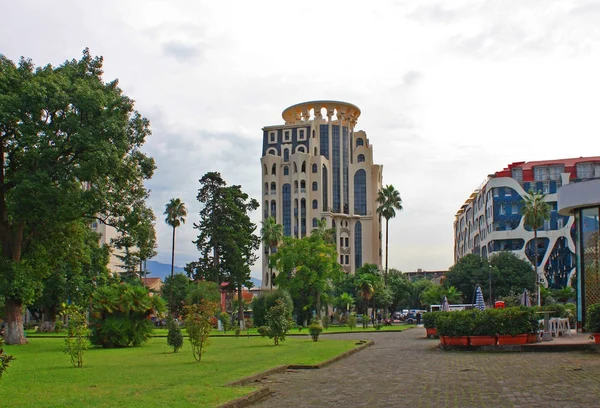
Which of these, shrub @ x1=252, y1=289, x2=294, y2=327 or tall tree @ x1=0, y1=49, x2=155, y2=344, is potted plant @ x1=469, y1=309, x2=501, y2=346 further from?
shrub @ x1=252, y1=289, x2=294, y2=327

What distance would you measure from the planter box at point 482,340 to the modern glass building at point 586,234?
6.26m

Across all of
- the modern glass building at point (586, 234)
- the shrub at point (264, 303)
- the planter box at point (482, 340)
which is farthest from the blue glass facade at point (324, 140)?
the planter box at point (482, 340)

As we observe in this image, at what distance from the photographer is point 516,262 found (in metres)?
85.8

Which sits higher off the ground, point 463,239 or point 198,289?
point 463,239

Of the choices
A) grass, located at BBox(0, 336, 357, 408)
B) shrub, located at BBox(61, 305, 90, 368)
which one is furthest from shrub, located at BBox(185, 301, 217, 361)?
shrub, located at BBox(61, 305, 90, 368)

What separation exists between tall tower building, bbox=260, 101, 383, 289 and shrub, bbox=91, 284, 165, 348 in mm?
84884

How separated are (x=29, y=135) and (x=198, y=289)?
114 feet

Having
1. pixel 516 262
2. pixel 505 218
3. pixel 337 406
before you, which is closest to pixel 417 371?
pixel 337 406

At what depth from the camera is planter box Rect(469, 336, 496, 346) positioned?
2262cm

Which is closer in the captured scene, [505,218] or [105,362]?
[105,362]

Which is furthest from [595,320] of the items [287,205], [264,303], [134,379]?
[287,205]

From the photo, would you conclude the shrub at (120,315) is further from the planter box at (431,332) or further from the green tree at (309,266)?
the green tree at (309,266)

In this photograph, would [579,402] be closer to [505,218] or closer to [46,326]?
[46,326]

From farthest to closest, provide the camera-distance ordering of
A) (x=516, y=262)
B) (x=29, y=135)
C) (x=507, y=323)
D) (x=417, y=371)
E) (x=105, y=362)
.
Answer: (x=516, y=262) → (x=29, y=135) → (x=507, y=323) → (x=105, y=362) → (x=417, y=371)
